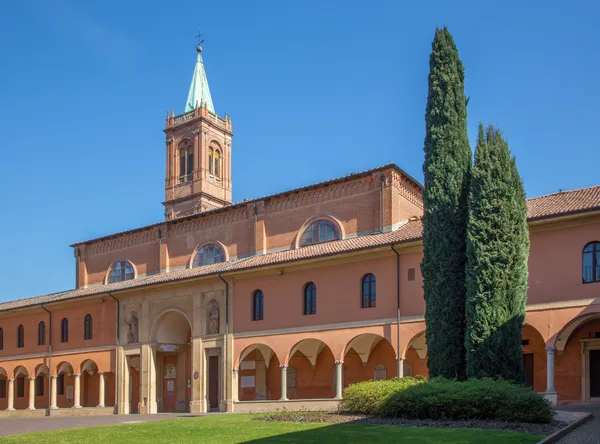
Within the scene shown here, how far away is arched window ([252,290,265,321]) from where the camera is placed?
30.1 metres

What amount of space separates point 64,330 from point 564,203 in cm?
2814

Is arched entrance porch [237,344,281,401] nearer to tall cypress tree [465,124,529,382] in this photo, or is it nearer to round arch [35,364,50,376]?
round arch [35,364,50,376]

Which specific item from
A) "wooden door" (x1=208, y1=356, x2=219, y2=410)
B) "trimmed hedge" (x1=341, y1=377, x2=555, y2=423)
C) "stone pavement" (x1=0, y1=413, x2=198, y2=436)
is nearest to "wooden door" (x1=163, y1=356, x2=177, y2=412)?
"wooden door" (x1=208, y1=356, x2=219, y2=410)

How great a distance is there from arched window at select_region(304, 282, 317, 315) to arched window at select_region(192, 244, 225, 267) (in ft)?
28.6

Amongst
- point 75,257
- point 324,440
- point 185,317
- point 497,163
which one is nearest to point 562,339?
point 497,163

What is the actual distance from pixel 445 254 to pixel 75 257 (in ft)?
98.9

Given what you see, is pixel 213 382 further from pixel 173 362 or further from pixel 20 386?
pixel 20 386

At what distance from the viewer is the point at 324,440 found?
1320 cm

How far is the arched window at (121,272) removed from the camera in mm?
40688

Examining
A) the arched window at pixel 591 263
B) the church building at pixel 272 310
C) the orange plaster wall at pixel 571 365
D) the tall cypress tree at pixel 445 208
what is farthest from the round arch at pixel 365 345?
the arched window at pixel 591 263

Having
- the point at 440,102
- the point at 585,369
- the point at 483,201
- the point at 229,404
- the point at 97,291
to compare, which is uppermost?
the point at 440,102

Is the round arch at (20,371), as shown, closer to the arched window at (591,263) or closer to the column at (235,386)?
the column at (235,386)

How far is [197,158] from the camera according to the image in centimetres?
5638

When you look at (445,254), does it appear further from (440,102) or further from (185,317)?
(185,317)
